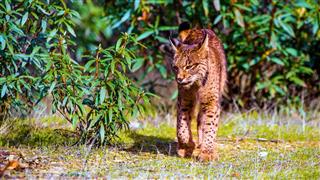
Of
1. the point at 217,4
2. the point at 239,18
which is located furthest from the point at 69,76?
the point at 239,18

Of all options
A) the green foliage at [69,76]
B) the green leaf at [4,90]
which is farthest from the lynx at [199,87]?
the green leaf at [4,90]

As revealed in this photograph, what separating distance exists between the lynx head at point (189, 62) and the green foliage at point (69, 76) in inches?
17.3

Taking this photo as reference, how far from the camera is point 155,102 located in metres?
12.3

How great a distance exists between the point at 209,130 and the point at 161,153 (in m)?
0.62

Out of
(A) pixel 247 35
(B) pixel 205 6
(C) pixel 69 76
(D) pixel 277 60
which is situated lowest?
(C) pixel 69 76

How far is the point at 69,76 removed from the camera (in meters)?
7.07

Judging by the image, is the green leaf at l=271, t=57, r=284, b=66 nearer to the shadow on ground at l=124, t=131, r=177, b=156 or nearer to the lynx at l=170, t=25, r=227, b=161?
the shadow on ground at l=124, t=131, r=177, b=156

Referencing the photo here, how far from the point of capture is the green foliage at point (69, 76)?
7.04 metres

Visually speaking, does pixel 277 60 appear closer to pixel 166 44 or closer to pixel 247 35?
pixel 247 35

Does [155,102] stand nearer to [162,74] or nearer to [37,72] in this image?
[162,74]

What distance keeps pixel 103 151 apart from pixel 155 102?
518cm

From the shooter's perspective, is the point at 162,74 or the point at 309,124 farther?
the point at 162,74

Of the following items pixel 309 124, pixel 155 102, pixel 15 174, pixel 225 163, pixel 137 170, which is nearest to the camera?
pixel 15 174

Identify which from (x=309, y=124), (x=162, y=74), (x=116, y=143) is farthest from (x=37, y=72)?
(x=309, y=124)
